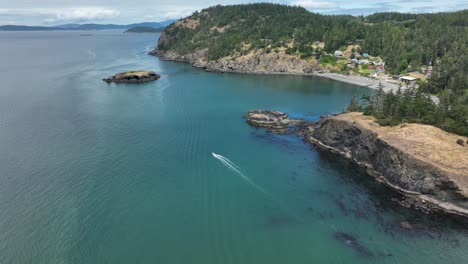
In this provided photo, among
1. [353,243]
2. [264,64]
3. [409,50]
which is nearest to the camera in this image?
[353,243]

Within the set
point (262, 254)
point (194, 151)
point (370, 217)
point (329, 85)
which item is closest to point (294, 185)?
point (370, 217)

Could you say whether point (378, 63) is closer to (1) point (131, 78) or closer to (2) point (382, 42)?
(2) point (382, 42)

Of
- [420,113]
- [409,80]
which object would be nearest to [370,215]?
[420,113]

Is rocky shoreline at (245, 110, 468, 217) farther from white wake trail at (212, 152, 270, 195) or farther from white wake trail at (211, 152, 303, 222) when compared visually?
white wake trail at (212, 152, 270, 195)

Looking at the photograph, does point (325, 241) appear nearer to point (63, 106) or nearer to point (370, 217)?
point (370, 217)

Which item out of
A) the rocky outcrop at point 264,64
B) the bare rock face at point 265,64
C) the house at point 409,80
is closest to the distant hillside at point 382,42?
the rocky outcrop at point 264,64

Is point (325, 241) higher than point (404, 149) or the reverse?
the reverse

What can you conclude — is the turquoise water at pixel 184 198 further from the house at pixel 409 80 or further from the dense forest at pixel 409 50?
the house at pixel 409 80
